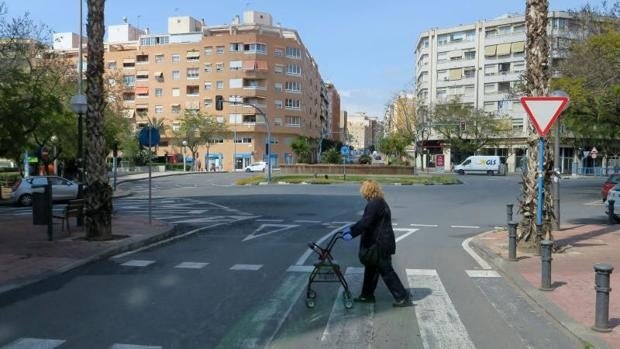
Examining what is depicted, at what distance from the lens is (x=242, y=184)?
140 feet

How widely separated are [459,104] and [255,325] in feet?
249

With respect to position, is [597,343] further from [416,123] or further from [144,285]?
[416,123]

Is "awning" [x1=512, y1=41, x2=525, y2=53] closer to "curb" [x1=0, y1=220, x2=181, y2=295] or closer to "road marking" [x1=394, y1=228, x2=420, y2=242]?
"road marking" [x1=394, y1=228, x2=420, y2=242]

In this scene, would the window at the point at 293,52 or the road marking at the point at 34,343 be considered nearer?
the road marking at the point at 34,343

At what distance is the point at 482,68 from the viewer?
284 feet

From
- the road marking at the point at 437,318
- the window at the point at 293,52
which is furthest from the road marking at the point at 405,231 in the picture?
the window at the point at 293,52

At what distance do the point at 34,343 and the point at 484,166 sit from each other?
67.0m

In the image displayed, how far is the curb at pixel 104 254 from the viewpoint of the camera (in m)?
8.79

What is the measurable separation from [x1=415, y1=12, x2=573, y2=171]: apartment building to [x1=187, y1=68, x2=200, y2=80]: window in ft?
108

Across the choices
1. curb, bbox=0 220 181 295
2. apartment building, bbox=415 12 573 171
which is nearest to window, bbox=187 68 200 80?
apartment building, bbox=415 12 573 171

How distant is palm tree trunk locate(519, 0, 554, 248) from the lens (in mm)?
11664

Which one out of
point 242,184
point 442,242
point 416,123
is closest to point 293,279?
point 442,242

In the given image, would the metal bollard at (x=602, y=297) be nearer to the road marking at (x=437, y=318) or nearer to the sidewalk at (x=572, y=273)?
the sidewalk at (x=572, y=273)

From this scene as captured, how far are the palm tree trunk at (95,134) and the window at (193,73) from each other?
3113 inches
